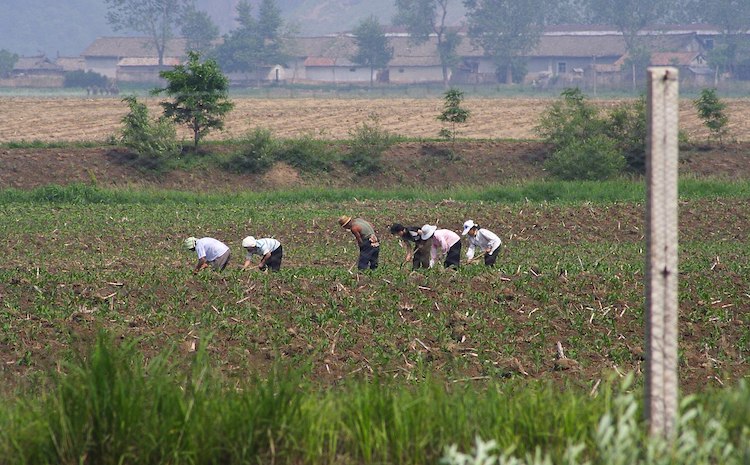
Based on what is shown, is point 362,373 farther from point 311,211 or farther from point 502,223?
point 311,211

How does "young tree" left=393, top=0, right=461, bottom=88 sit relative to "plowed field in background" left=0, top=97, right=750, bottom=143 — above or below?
above

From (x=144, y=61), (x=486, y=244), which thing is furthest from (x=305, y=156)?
(x=144, y=61)

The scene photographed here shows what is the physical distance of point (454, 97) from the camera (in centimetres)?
4141

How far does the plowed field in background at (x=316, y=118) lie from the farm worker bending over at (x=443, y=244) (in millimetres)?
28178

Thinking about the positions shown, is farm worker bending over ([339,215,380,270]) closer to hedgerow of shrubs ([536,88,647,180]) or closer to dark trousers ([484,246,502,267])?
dark trousers ([484,246,502,267])

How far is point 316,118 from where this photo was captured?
59.5m

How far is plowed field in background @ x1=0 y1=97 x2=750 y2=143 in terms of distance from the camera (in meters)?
51.1

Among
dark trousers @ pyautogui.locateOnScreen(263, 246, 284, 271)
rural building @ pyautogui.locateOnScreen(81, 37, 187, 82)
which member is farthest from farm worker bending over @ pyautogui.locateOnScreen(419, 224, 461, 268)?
rural building @ pyautogui.locateOnScreen(81, 37, 187, 82)

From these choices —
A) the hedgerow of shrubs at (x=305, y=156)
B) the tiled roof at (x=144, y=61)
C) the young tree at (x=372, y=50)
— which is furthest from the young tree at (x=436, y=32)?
the hedgerow of shrubs at (x=305, y=156)

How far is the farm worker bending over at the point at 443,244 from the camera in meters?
18.6

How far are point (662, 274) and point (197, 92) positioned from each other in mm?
33553

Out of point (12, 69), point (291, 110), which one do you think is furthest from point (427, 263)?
point (12, 69)

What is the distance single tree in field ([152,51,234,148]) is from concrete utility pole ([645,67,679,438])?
3251 centimetres

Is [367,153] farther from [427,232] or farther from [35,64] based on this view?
[35,64]
